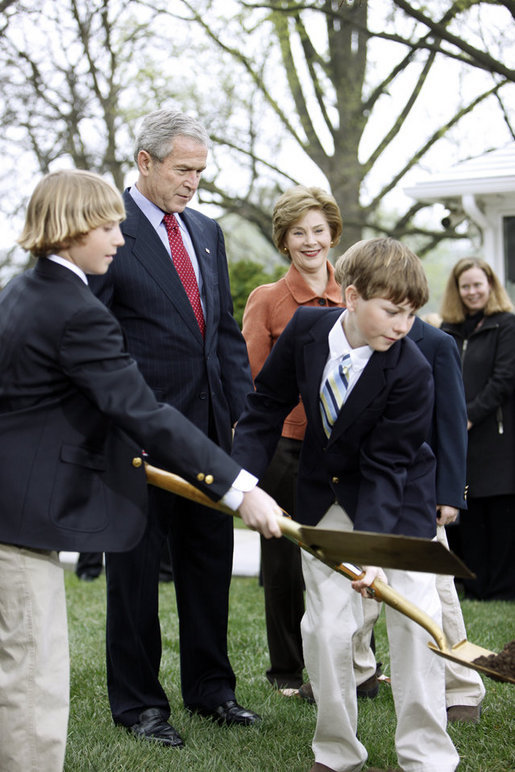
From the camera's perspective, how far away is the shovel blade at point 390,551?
2.76 m

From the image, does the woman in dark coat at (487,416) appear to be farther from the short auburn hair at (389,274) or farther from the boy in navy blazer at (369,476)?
the short auburn hair at (389,274)

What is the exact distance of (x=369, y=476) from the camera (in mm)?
3342

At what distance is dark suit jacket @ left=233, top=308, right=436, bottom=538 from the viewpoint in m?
3.33

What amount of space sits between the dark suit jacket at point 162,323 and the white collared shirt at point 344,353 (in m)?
0.72

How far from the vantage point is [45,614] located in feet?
9.77

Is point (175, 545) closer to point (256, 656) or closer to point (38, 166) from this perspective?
point (256, 656)

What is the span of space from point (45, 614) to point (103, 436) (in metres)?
0.55

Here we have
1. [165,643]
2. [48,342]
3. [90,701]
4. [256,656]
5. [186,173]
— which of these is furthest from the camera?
[165,643]

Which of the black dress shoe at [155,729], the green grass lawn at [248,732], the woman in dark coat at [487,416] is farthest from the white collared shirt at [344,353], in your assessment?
the woman in dark coat at [487,416]

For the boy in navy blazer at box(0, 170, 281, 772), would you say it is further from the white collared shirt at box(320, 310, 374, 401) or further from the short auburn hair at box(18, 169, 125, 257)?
the white collared shirt at box(320, 310, 374, 401)

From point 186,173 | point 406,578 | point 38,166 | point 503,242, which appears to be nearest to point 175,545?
point 406,578

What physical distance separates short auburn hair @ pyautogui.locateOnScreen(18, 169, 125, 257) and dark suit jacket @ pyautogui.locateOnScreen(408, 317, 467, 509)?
1579 mm

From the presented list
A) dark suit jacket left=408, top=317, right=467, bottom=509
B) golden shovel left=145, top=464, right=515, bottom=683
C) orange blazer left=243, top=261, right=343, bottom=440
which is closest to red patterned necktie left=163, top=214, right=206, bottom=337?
orange blazer left=243, top=261, right=343, bottom=440

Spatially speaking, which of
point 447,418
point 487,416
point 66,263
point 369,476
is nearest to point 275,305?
point 447,418
